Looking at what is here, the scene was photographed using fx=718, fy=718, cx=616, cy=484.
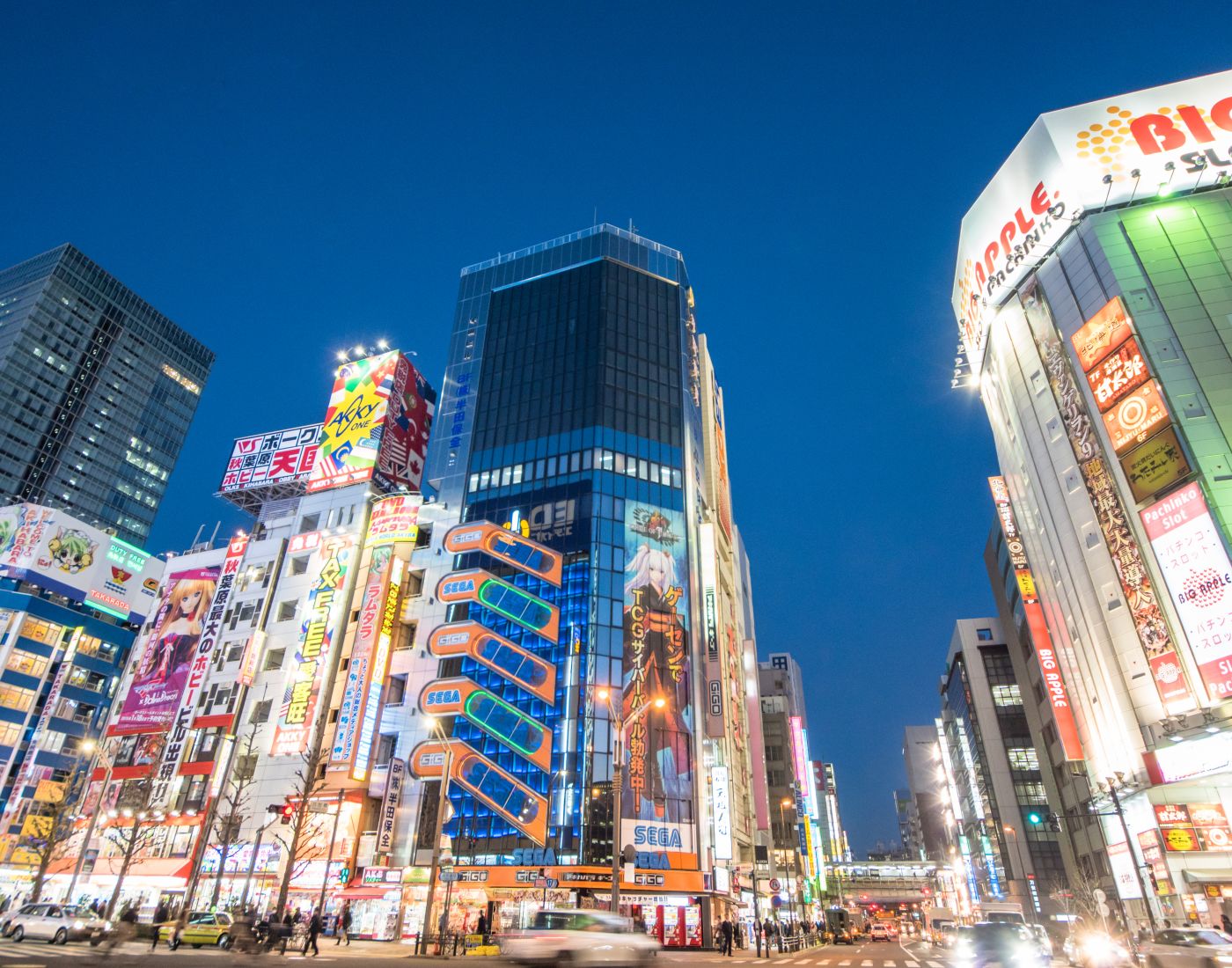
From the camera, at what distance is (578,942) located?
641 inches

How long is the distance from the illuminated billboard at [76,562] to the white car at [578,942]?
70524 mm

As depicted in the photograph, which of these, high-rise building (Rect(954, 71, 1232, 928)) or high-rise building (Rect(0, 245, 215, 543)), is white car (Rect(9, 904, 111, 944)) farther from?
high-rise building (Rect(0, 245, 215, 543))

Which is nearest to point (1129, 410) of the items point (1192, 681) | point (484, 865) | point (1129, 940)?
point (1192, 681)

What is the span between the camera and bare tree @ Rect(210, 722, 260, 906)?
50.5 meters

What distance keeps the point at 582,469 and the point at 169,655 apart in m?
41.2

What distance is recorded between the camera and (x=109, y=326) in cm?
14800

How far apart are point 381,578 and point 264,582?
14.5 m

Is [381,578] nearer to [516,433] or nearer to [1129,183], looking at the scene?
[516,433]

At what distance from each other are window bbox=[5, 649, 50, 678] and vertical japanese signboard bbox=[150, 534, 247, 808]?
20.1 metres

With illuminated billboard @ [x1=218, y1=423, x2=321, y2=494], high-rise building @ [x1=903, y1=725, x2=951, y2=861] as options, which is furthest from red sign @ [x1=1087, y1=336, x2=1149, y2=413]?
high-rise building @ [x1=903, y1=725, x2=951, y2=861]

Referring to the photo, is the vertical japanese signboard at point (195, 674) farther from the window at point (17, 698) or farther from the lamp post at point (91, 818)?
the window at point (17, 698)

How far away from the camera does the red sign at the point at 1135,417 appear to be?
39222mm

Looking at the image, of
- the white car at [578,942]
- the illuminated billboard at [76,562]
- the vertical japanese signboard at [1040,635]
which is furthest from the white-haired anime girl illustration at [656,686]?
the illuminated billboard at [76,562]

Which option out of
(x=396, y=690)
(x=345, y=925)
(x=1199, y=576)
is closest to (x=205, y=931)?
(x=345, y=925)
